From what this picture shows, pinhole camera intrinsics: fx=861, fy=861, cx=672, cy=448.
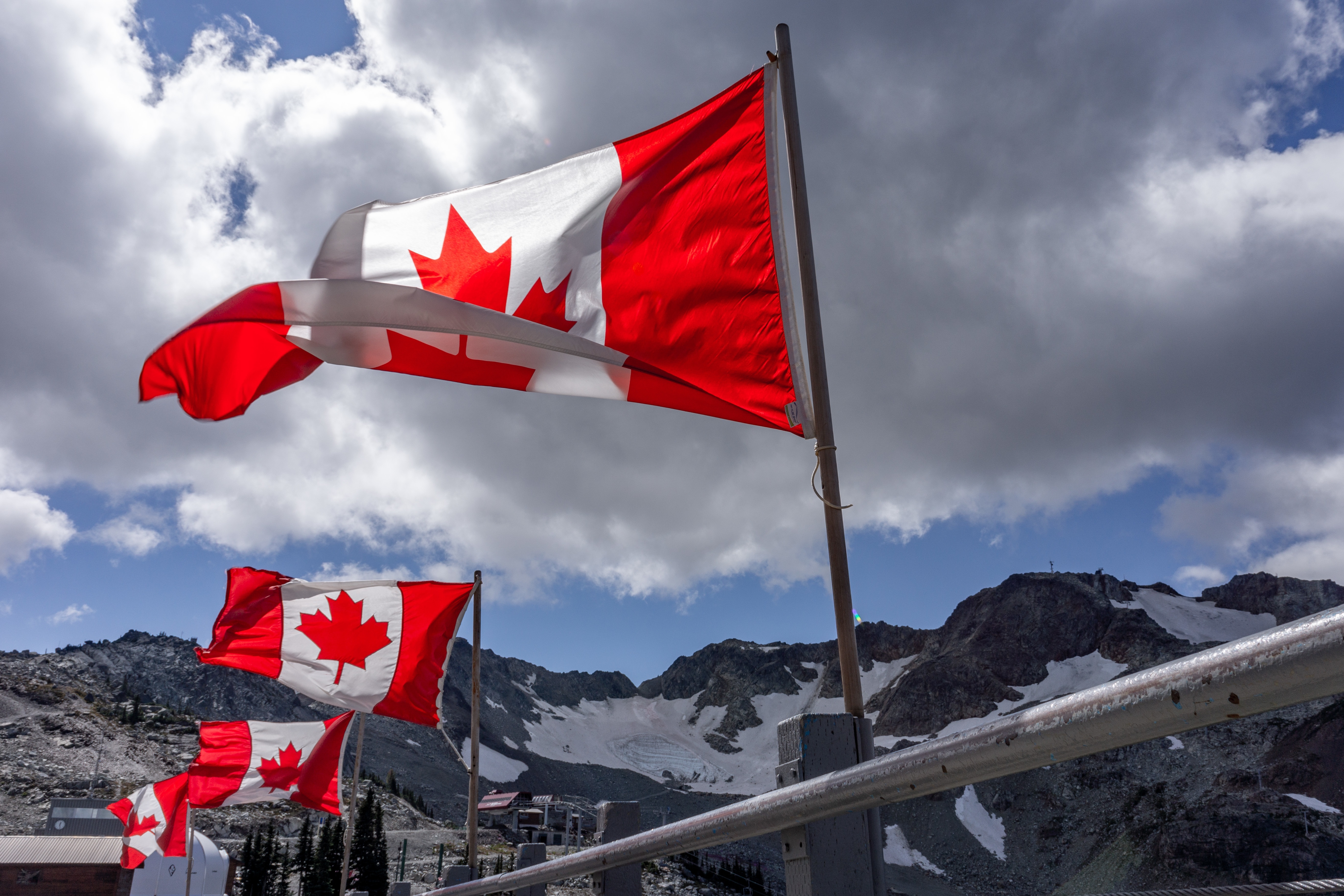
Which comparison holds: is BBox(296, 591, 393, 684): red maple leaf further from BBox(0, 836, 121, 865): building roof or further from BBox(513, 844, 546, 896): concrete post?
BBox(0, 836, 121, 865): building roof

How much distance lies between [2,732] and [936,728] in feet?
362

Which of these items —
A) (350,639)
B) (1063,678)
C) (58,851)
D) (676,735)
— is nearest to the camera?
(350,639)

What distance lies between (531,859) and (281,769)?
12237mm

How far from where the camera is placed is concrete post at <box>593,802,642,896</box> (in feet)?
12.5

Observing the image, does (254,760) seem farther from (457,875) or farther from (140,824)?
(457,875)

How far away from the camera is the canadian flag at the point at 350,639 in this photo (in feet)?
39.0

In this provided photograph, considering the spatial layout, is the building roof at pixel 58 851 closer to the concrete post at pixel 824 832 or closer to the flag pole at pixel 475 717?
the flag pole at pixel 475 717

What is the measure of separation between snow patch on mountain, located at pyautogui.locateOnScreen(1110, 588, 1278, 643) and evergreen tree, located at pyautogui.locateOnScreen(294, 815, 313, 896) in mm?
117879

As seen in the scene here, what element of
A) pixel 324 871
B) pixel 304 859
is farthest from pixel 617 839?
pixel 304 859

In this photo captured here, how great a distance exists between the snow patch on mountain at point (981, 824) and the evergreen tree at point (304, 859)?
6751 cm

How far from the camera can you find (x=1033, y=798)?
303 feet

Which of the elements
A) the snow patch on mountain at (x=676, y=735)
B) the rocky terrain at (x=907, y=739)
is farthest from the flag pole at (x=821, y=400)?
the snow patch on mountain at (x=676, y=735)

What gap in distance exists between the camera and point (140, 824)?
20984 mm

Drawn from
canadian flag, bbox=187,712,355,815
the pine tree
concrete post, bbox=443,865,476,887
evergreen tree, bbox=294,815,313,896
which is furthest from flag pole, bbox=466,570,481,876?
evergreen tree, bbox=294,815,313,896
